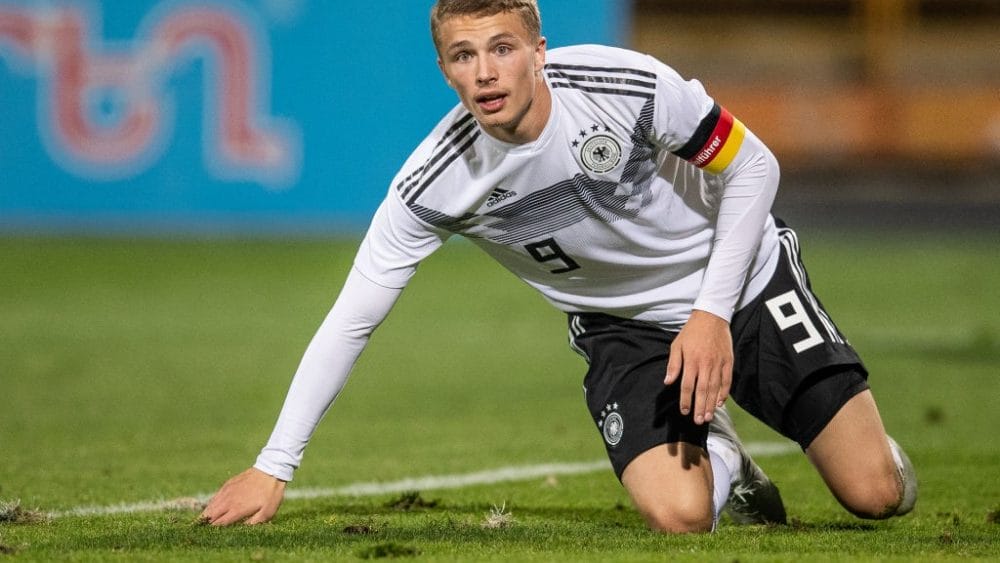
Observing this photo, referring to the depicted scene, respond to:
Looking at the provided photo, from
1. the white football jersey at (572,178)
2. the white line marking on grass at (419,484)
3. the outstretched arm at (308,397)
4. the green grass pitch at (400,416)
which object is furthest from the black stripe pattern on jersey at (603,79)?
the white line marking on grass at (419,484)

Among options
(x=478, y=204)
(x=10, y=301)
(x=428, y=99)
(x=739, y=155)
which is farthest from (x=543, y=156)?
(x=428, y=99)

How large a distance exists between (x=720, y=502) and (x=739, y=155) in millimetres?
1016

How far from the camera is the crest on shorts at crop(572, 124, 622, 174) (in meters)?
4.27

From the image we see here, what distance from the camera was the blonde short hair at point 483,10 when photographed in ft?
13.6

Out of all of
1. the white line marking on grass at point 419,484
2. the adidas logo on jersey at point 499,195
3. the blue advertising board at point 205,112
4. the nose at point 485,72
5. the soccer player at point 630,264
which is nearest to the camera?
the nose at point 485,72

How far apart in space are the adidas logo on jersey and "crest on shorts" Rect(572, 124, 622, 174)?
0.72 ft

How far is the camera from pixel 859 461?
15.2ft

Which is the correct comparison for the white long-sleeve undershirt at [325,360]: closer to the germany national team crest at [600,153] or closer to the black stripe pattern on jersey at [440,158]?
the black stripe pattern on jersey at [440,158]

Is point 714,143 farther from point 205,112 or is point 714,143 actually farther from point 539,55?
point 205,112

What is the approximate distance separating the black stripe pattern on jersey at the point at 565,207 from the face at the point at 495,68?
0.23 m

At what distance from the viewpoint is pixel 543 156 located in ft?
14.0

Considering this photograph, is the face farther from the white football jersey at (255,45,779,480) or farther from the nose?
the white football jersey at (255,45,779,480)

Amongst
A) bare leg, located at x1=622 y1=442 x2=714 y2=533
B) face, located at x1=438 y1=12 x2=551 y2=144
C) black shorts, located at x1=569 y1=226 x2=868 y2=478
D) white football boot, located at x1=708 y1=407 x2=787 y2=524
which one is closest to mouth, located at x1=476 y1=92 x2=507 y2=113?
face, located at x1=438 y1=12 x2=551 y2=144

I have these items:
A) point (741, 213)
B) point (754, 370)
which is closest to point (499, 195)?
point (741, 213)
